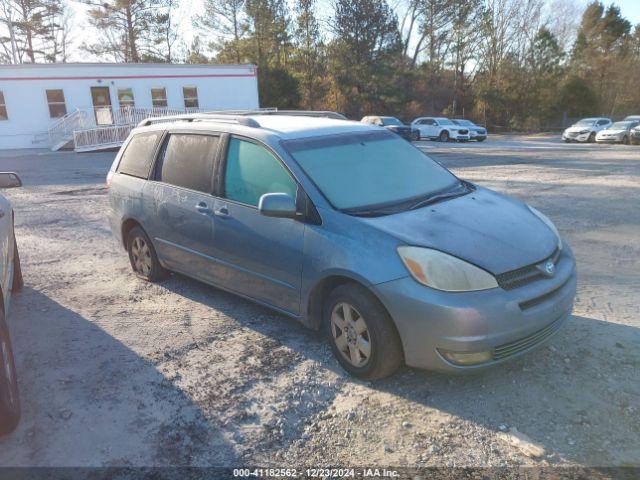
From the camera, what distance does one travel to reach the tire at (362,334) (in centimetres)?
328

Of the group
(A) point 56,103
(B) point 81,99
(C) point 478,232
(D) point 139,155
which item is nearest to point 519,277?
(C) point 478,232

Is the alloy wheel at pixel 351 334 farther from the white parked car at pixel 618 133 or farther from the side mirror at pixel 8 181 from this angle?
the white parked car at pixel 618 133

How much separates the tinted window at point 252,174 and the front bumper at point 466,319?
4.13ft

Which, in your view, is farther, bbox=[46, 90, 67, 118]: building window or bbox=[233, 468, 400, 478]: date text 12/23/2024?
bbox=[46, 90, 67, 118]: building window

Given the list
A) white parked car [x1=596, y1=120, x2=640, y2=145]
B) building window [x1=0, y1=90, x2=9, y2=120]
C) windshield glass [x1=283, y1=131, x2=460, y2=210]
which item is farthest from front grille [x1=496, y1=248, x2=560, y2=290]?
building window [x1=0, y1=90, x2=9, y2=120]

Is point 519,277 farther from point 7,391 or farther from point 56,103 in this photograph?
point 56,103

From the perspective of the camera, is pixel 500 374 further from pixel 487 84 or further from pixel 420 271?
pixel 487 84

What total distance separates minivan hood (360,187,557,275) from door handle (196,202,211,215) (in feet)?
5.22

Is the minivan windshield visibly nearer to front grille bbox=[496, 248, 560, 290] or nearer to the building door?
front grille bbox=[496, 248, 560, 290]

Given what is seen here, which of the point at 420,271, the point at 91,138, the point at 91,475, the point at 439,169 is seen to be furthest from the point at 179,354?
the point at 91,138

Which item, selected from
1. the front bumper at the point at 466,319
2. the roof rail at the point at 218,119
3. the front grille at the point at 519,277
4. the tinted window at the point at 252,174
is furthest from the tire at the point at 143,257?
the front grille at the point at 519,277

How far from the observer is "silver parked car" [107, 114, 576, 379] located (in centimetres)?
314

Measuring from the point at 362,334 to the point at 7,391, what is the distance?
214cm

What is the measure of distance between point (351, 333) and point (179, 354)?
1.45m
